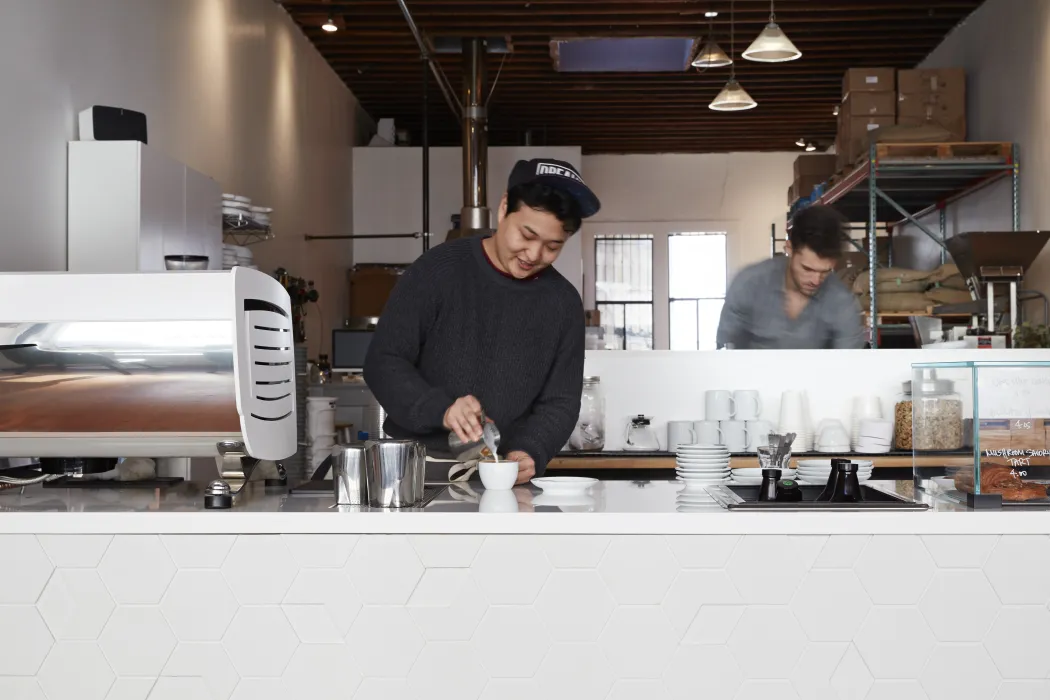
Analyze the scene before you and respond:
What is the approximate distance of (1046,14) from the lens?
217 inches

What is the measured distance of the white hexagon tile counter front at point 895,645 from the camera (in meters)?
1.65

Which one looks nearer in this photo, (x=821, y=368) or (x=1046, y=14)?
(x=821, y=368)

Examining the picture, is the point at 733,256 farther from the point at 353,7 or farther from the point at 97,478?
the point at 97,478

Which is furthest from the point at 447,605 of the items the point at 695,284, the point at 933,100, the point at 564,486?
the point at 695,284

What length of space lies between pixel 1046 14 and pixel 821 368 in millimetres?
2931

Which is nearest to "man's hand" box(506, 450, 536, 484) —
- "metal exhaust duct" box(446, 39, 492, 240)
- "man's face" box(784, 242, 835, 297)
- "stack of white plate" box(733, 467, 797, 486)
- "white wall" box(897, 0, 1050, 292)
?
"stack of white plate" box(733, 467, 797, 486)

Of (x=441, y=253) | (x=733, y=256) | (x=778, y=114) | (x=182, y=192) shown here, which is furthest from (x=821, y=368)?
(x=733, y=256)

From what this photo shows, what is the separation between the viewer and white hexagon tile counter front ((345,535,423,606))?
5.51ft

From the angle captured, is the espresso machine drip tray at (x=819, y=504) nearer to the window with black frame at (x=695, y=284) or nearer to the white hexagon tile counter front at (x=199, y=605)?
the white hexagon tile counter front at (x=199, y=605)

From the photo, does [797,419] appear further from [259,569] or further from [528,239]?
[259,569]

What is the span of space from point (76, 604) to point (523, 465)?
860 millimetres

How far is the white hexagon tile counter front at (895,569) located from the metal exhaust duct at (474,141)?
5728mm

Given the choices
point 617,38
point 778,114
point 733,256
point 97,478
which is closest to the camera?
point 97,478

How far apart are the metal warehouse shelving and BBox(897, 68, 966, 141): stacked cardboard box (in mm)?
356
